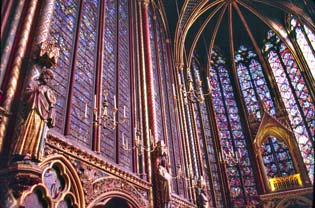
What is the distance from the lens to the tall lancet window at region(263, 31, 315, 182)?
16.8 m

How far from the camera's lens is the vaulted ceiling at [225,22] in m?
17.5

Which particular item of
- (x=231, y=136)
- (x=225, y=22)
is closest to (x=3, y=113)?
(x=231, y=136)

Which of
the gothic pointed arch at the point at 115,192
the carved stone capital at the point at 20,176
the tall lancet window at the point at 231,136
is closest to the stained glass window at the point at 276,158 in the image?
the tall lancet window at the point at 231,136

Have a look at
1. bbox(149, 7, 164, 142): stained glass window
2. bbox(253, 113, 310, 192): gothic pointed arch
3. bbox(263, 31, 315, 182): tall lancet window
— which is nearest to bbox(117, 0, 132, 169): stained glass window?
bbox(149, 7, 164, 142): stained glass window

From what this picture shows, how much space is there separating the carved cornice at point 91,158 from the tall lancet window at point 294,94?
11.8 metres

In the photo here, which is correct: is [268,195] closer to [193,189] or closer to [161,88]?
[193,189]

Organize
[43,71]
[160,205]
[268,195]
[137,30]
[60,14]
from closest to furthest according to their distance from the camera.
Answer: [43,71] → [60,14] → [160,205] → [137,30] → [268,195]

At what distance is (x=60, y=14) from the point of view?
765 centimetres

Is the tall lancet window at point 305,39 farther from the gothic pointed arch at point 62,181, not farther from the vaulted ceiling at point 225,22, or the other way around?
the gothic pointed arch at point 62,181

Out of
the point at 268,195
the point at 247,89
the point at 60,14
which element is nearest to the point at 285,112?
the point at 247,89

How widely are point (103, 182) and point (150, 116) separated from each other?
3904 millimetres

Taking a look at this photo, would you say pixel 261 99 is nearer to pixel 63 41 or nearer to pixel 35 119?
pixel 63 41

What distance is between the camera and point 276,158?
17.4 m

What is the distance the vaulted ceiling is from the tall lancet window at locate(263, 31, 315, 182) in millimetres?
1164
